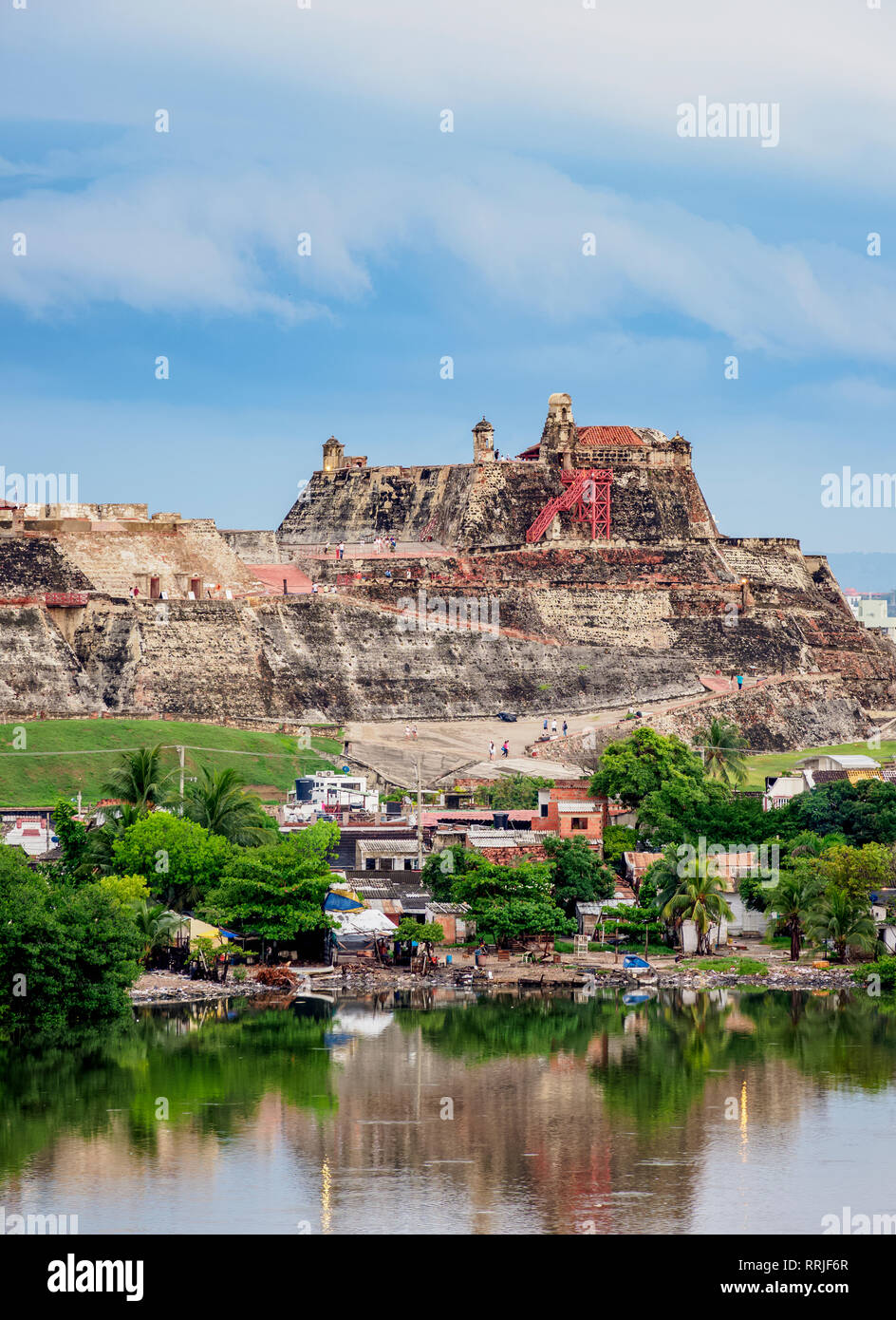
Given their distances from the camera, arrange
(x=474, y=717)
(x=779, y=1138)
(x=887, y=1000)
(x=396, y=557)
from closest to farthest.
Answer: (x=779, y=1138), (x=887, y=1000), (x=474, y=717), (x=396, y=557)

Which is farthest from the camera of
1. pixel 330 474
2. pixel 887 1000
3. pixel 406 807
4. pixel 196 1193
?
pixel 330 474

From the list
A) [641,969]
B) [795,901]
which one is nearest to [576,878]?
[641,969]

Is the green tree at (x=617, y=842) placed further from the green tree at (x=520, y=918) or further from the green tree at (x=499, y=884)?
the green tree at (x=520, y=918)

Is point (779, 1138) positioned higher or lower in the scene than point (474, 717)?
lower

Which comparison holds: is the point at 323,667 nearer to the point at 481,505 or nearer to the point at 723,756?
the point at 481,505

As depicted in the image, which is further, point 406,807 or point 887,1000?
point 406,807

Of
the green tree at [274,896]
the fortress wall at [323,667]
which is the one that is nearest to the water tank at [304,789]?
the fortress wall at [323,667]

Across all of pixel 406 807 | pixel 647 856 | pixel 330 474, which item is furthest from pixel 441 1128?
pixel 330 474
